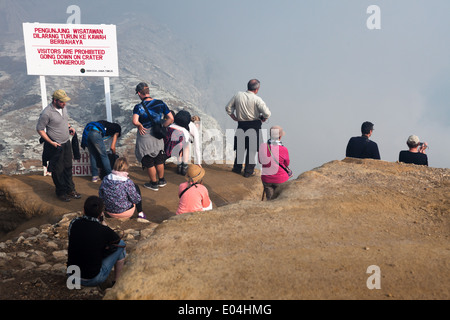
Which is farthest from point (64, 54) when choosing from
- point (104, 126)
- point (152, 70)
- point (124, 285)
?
point (152, 70)

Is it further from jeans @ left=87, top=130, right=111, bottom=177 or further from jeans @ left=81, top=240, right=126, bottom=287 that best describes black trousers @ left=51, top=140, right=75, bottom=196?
jeans @ left=81, top=240, right=126, bottom=287

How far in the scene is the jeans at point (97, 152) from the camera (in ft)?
24.4

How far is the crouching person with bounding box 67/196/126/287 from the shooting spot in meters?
3.69

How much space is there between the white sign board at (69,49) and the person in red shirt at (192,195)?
509 centimetres

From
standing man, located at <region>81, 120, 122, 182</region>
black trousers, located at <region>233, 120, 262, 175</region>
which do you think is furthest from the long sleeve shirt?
standing man, located at <region>81, 120, 122, 182</region>

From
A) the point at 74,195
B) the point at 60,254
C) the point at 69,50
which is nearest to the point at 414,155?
the point at 60,254

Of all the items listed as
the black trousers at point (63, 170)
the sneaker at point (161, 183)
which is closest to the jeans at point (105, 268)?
the black trousers at point (63, 170)

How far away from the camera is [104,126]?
7570mm

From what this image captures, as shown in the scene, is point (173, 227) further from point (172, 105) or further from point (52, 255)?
point (172, 105)

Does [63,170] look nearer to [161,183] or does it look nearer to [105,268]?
[161,183]

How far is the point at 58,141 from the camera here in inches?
259

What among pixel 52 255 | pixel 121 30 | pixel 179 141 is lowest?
pixel 52 255

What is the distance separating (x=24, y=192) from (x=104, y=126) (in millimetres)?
1969
